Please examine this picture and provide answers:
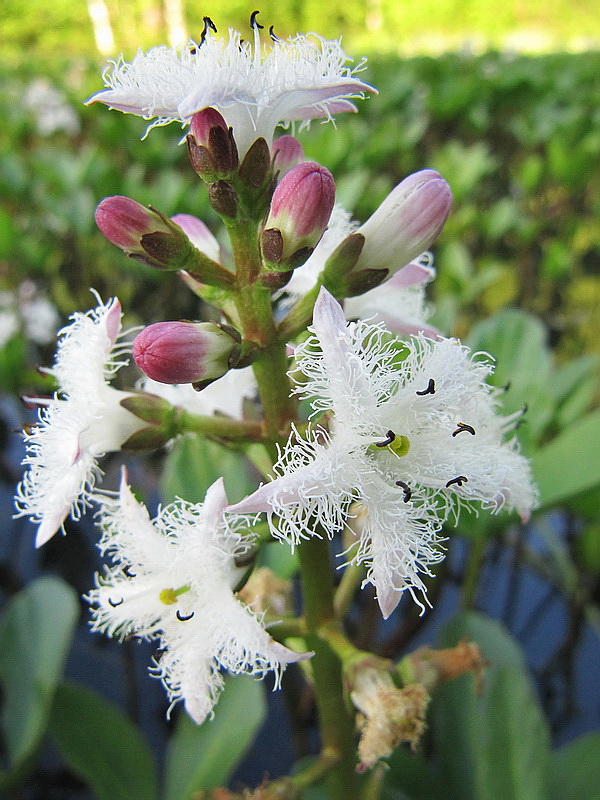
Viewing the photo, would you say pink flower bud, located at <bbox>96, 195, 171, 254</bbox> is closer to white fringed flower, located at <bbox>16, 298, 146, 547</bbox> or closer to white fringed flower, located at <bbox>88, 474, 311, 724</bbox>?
white fringed flower, located at <bbox>16, 298, 146, 547</bbox>

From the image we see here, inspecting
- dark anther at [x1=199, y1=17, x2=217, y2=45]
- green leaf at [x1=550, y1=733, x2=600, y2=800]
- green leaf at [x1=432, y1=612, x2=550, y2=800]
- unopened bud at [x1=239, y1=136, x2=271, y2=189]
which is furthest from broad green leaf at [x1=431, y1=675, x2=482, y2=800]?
dark anther at [x1=199, y1=17, x2=217, y2=45]

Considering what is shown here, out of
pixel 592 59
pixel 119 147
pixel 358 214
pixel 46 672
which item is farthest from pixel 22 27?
pixel 46 672

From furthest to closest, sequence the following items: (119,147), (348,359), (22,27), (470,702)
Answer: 1. (22,27)
2. (119,147)
3. (470,702)
4. (348,359)

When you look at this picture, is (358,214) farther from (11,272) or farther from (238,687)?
(238,687)

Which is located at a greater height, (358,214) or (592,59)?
(592,59)

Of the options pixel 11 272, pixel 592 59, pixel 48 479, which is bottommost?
pixel 48 479

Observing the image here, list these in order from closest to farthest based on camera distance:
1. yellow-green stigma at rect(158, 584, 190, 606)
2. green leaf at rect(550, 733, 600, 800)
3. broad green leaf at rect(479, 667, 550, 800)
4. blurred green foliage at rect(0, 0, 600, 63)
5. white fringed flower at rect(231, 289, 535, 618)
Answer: white fringed flower at rect(231, 289, 535, 618) → yellow-green stigma at rect(158, 584, 190, 606) → broad green leaf at rect(479, 667, 550, 800) → green leaf at rect(550, 733, 600, 800) → blurred green foliage at rect(0, 0, 600, 63)

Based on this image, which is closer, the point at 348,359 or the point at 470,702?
the point at 348,359
